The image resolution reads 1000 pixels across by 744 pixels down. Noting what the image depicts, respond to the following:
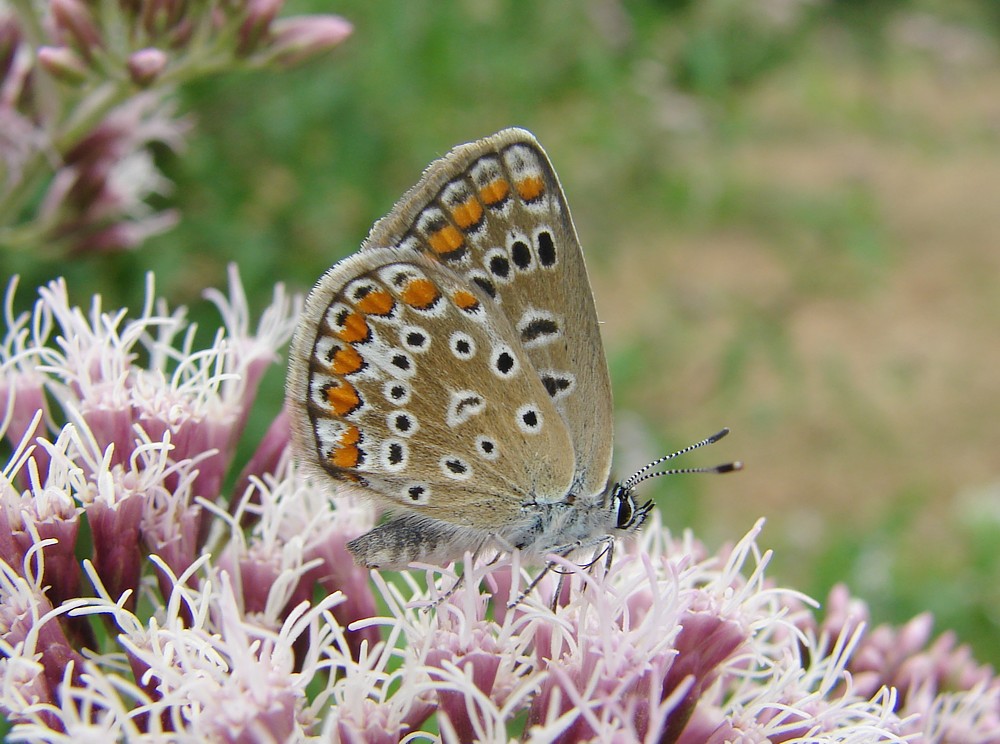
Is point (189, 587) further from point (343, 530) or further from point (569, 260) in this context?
point (569, 260)

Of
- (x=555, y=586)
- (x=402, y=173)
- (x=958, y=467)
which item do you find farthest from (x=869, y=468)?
(x=555, y=586)

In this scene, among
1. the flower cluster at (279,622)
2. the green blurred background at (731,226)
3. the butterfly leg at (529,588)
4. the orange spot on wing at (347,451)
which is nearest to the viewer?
the flower cluster at (279,622)

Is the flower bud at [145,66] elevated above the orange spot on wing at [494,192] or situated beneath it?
elevated above

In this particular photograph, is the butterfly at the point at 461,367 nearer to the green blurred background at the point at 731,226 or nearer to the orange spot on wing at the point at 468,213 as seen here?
the orange spot on wing at the point at 468,213

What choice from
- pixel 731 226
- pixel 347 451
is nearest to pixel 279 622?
pixel 347 451

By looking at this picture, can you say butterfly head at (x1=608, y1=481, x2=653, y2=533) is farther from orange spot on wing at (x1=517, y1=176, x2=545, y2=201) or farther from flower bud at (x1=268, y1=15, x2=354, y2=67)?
flower bud at (x1=268, y1=15, x2=354, y2=67)

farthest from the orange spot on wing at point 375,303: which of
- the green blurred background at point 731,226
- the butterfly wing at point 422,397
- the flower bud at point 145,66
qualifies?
the green blurred background at point 731,226

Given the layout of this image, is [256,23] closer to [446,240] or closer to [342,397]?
[446,240]
